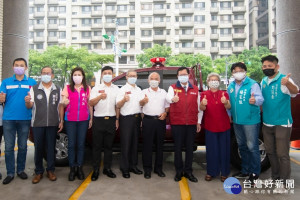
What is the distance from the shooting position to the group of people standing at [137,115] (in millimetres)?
3711

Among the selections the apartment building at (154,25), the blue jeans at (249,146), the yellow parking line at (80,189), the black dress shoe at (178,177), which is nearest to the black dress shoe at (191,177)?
the black dress shoe at (178,177)

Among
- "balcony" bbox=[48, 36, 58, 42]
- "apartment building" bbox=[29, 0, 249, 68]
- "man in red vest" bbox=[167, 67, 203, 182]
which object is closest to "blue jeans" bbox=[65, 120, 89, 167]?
"man in red vest" bbox=[167, 67, 203, 182]

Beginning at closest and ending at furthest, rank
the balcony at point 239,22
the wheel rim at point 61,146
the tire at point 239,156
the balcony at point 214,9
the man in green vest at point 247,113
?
the man in green vest at point 247,113
the tire at point 239,156
the wheel rim at point 61,146
the balcony at point 214,9
the balcony at point 239,22

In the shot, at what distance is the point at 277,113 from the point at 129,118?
2244 mm

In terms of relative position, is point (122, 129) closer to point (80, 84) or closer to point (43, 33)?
point (80, 84)

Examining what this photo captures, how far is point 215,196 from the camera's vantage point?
11.1 ft

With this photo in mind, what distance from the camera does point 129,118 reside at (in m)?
3.98

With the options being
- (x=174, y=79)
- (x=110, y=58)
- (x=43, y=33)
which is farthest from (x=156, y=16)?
(x=174, y=79)

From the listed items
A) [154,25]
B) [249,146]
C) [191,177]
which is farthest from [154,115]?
[154,25]

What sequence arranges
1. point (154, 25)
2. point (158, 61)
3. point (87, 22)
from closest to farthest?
point (158, 61) < point (154, 25) < point (87, 22)

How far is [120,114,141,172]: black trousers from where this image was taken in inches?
158

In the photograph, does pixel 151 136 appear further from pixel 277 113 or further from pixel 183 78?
pixel 277 113

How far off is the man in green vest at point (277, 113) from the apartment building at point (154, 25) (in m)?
45.7

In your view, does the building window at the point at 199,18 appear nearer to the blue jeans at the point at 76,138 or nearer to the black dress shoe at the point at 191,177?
the black dress shoe at the point at 191,177
